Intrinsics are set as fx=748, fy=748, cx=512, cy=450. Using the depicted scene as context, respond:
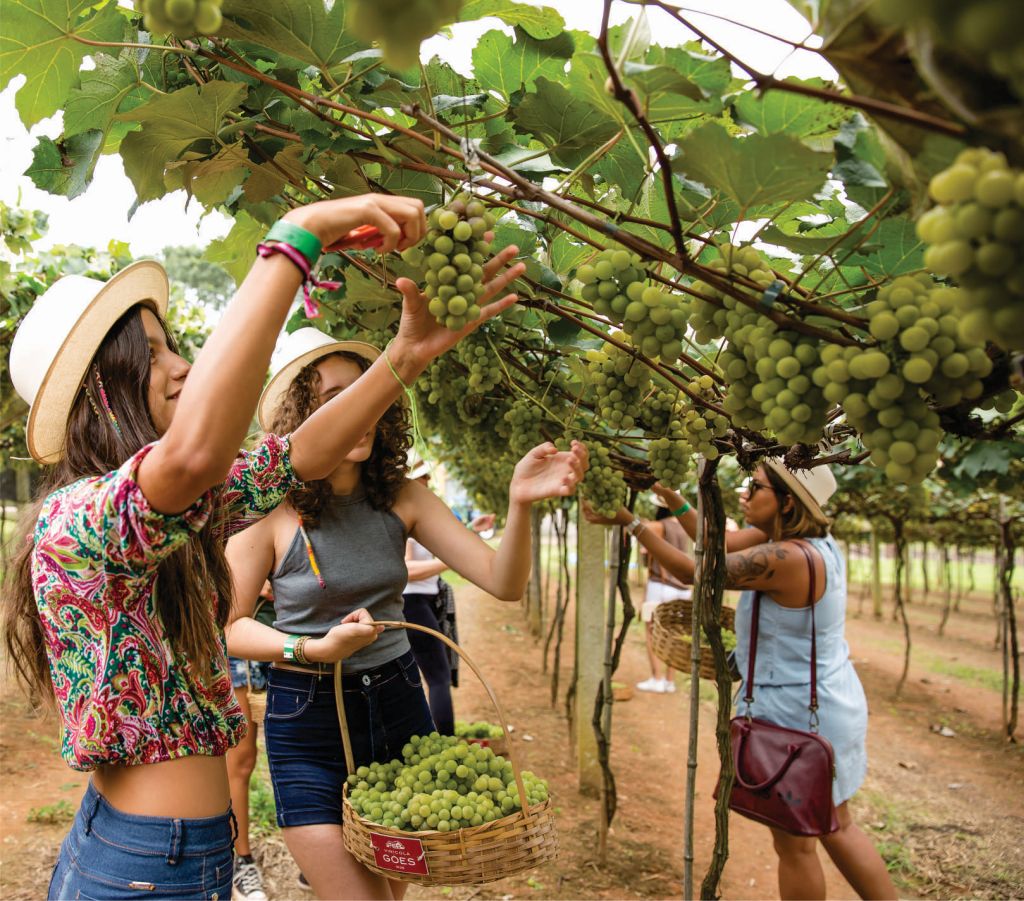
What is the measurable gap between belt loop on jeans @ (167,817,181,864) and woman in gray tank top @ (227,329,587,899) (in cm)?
55

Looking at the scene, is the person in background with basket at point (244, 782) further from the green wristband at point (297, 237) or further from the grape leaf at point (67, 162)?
the green wristband at point (297, 237)

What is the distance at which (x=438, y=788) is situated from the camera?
1825mm

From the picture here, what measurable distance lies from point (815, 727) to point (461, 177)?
Answer: 2.61 m

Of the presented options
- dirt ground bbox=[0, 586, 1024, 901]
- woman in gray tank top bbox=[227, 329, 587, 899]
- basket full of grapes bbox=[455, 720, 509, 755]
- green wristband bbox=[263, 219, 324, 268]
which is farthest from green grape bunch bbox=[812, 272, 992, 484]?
basket full of grapes bbox=[455, 720, 509, 755]

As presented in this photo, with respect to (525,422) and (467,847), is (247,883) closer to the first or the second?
(467,847)

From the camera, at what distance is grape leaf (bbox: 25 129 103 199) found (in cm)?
141

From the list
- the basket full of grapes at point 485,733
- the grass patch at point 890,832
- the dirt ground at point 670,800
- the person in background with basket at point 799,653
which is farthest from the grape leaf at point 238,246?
the grass patch at point 890,832

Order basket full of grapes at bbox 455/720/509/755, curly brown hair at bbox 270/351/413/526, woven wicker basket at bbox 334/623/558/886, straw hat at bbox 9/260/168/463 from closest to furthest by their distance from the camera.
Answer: straw hat at bbox 9/260/168/463
woven wicker basket at bbox 334/623/558/886
curly brown hair at bbox 270/351/413/526
basket full of grapes at bbox 455/720/509/755

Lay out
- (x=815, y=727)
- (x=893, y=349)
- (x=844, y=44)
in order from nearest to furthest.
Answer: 1. (x=844, y=44)
2. (x=893, y=349)
3. (x=815, y=727)

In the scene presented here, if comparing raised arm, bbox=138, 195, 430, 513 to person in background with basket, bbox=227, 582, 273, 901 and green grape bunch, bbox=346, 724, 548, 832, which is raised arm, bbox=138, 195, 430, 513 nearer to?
green grape bunch, bbox=346, 724, 548, 832

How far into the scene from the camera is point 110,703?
1262 millimetres

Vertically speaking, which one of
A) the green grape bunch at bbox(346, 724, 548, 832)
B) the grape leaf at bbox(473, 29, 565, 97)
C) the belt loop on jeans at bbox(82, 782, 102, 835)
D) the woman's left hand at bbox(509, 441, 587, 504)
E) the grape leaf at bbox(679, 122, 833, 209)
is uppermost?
the grape leaf at bbox(473, 29, 565, 97)

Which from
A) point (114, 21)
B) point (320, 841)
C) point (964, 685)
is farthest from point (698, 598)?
point (964, 685)

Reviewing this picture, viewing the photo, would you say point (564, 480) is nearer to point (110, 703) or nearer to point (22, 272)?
point (110, 703)
